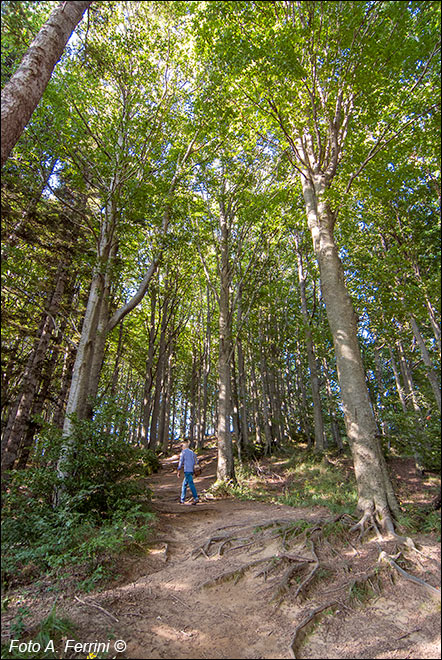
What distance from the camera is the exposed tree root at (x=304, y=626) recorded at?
2923 millimetres

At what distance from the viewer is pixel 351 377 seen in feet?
19.6

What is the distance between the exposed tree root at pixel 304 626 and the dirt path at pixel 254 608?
23 mm

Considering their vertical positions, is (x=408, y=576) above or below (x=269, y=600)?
above

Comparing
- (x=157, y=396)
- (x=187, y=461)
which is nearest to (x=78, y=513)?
(x=187, y=461)

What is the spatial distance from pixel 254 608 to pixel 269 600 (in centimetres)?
21

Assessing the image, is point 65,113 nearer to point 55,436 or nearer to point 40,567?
point 55,436

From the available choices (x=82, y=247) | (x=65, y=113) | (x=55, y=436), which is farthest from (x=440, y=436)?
(x=82, y=247)

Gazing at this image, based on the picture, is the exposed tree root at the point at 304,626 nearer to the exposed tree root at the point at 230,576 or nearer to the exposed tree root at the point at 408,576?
the exposed tree root at the point at 408,576

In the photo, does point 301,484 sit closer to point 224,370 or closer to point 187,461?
point 224,370

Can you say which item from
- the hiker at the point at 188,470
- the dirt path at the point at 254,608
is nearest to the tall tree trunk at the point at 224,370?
the hiker at the point at 188,470

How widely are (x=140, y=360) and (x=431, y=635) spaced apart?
75.6ft

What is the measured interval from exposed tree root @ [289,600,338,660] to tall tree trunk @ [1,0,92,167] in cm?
611

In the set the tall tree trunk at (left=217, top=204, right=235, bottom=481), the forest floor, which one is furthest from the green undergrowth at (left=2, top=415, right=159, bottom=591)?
the tall tree trunk at (left=217, top=204, right=235, bottom=481)

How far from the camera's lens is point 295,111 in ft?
23.7
